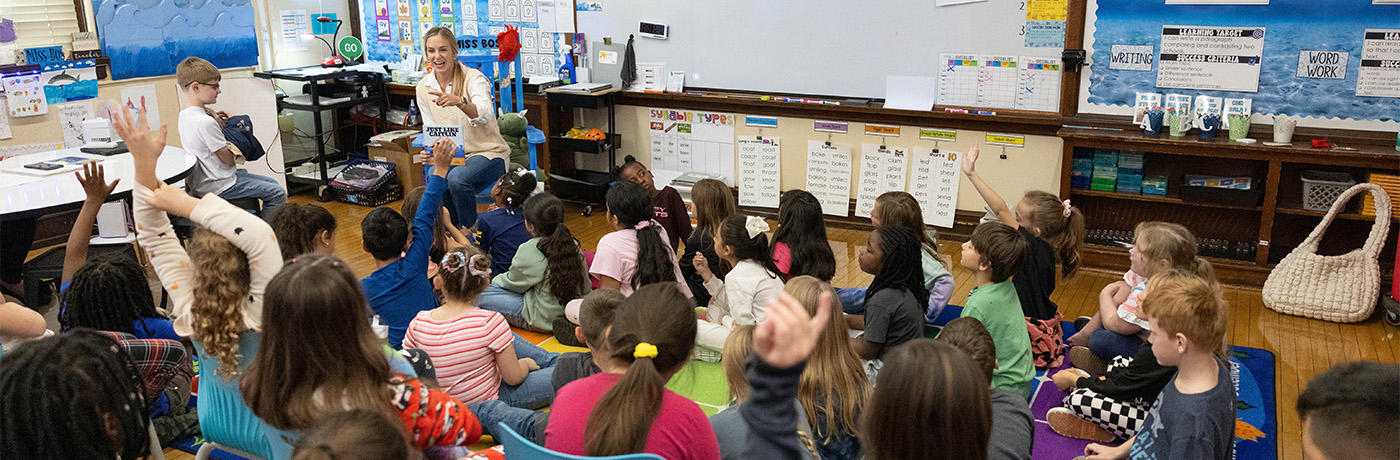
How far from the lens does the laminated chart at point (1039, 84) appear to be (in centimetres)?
500

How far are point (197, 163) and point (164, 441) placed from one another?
6.20 feet

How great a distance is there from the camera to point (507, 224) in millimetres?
4113

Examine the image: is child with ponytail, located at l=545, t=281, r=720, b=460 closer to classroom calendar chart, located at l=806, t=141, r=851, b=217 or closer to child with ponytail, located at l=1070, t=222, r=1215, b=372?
child with ponytail, located at l=1070, t=222, r=1215, b=372

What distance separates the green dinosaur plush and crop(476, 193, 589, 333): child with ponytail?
4.83 ft

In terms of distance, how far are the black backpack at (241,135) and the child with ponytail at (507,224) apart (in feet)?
4.06

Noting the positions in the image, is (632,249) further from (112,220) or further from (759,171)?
(112,220)

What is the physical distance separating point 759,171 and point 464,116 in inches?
79.6

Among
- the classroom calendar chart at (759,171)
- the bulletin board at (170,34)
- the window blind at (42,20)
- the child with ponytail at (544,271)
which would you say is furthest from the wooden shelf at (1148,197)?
the window blind at (42,20)

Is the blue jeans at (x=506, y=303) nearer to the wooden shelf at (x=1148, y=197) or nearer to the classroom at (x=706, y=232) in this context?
the classroom at (x=706, y=232)

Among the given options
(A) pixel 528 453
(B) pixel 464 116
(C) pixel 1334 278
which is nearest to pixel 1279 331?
(C) pixel 1334 278

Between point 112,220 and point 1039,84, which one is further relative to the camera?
point 1039,84

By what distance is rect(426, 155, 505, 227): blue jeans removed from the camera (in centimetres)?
466

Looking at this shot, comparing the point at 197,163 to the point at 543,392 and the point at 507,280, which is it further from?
the point at 543,392

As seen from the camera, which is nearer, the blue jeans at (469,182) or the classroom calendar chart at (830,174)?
the blue jeans at (469,182)
